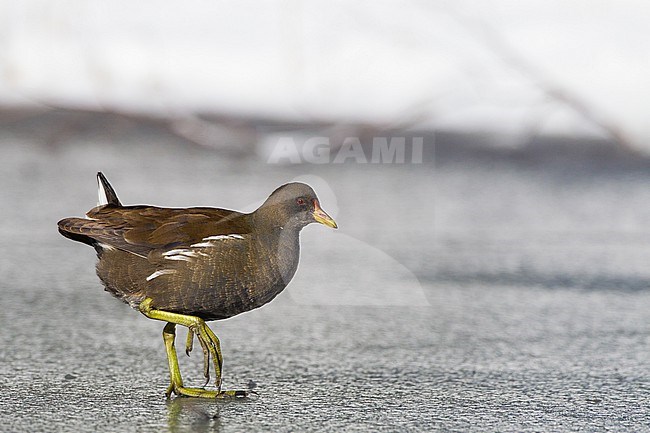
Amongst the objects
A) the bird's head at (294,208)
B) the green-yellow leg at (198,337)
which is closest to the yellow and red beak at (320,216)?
the bird's head at (294,208)

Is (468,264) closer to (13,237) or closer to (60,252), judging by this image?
(60,252)

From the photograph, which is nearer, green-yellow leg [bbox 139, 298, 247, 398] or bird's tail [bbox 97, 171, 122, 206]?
green-yellow leg [bbox 139, 298, 247, 398]

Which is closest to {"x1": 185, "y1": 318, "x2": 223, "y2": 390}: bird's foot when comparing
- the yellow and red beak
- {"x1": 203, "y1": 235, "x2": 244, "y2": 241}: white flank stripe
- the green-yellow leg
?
the green-yellow leg

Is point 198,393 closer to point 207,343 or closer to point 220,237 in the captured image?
point 207,343

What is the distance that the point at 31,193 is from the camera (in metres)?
3.85

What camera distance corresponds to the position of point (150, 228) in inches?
68.8

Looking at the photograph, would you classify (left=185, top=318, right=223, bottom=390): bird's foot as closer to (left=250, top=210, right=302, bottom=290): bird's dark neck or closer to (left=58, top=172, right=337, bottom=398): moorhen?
(left=58, top=172, right=337, bottom=398): moorhen

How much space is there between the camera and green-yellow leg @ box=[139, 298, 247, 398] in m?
1.70

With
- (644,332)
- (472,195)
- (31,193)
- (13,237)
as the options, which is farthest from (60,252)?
(644,332)

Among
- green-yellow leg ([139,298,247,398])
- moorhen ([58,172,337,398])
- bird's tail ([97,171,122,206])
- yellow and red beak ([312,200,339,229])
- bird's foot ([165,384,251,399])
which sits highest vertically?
bird's tail ([97,171,122,206])

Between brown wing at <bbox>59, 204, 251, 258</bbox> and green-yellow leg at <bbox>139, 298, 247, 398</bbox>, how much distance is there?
0.10 meters

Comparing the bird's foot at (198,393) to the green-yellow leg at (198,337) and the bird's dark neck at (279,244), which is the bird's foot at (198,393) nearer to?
the green-yellow leg at (198,337)

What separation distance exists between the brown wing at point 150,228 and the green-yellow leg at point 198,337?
0.31 feet

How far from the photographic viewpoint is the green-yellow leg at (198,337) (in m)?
1.70
